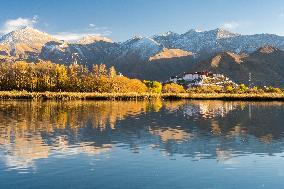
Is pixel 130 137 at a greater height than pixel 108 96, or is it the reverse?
pixel 108 96

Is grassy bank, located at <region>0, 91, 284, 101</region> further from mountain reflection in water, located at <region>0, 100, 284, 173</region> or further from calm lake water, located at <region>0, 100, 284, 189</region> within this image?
calm lake water, located at <region>0, 100, 284, 189</region>

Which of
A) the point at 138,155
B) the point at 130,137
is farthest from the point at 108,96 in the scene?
the point at 138,155

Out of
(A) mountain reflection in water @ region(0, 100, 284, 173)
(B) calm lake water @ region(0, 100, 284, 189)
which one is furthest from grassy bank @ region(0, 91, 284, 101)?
(B) calm lake water @ region(0, 100, 284, 189)

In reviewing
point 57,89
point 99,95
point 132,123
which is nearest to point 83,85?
point 57,89

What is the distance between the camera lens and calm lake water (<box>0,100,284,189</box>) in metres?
32.0

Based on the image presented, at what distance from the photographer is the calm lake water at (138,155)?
105ft

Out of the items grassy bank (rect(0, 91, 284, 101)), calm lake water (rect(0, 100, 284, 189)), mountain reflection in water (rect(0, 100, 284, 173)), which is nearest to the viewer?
calm lake water (rect(0, 100, 284, 189))

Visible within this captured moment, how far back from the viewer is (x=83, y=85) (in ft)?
604

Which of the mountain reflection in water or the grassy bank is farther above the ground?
the grassy bank

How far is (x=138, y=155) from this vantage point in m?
42.0

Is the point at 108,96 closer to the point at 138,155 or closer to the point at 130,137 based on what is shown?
the point at 130,137

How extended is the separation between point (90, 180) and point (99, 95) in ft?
411

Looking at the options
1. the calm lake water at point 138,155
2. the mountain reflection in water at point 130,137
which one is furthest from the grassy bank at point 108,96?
the calm lake water at point 138,155

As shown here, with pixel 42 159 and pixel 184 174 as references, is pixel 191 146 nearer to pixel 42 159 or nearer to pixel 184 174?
pixel 184 174
